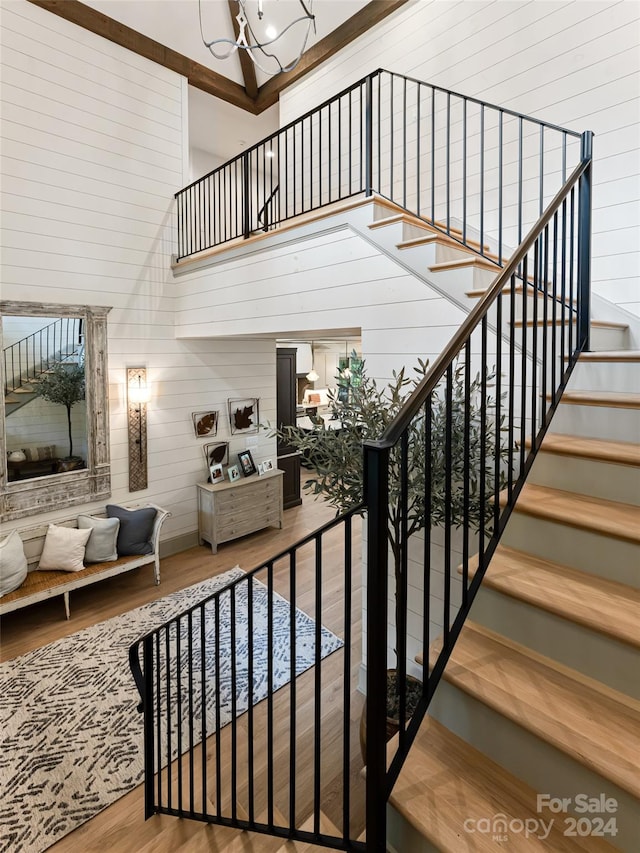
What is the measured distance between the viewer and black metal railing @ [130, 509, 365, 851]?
4.90 ft

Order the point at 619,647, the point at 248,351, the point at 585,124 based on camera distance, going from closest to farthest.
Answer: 1. the point at 619,647
2. the point at 585,124
3. the point at 248,351

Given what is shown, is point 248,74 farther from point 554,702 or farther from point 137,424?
point 554,702

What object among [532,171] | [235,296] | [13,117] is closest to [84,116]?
[13,117]

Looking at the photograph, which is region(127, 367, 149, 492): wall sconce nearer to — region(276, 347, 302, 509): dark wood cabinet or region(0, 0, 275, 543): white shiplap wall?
region(0, 0, 275, 543): white shiplap wall

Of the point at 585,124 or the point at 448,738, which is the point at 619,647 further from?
the point at 585,124

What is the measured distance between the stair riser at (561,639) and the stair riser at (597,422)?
3.05ft

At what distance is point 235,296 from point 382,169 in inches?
85.4

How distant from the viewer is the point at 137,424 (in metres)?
5.04

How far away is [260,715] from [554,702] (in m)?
2.36

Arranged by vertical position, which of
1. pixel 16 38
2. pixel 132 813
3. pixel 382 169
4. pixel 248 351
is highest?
pixel 16 38

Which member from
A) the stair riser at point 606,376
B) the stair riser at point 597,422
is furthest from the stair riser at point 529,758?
the stair riser at point 606,376

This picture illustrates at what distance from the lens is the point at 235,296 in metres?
4.11

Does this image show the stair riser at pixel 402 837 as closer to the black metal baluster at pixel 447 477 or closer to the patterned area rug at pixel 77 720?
the black metal baluster at pixel 447 477

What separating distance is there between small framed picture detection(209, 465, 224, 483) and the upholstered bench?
1.00m
